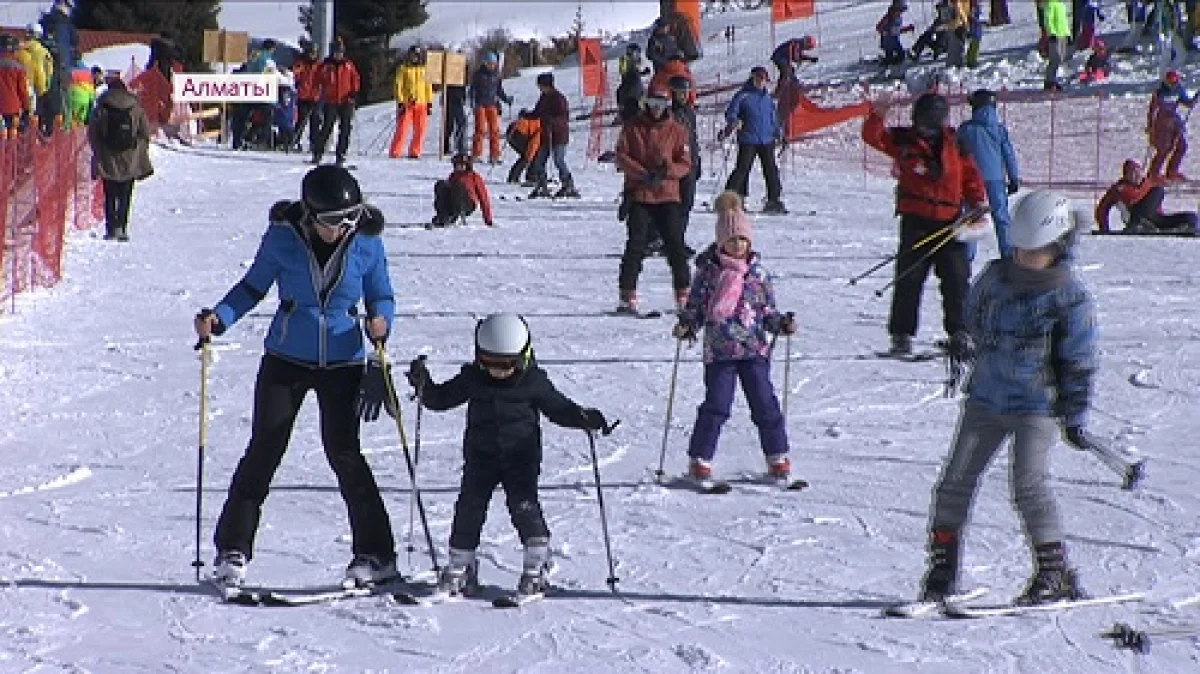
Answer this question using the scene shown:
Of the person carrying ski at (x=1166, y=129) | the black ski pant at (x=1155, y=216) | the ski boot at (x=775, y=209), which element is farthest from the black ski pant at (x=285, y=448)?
the person carrying ski at (x=1166, y=129)

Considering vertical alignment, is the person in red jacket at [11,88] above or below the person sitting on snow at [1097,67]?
below

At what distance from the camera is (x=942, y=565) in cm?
665

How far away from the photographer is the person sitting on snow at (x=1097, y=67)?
30.3 m

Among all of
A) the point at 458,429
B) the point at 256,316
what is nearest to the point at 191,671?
the point at 458,429

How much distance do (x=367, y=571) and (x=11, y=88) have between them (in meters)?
15.4

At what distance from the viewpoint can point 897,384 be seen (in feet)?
38.0

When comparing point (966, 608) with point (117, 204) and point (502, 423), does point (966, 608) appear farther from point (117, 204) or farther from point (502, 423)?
point (117, 204)

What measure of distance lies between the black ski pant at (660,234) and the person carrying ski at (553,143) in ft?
30.1

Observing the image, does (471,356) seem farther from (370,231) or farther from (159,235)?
(159,235)

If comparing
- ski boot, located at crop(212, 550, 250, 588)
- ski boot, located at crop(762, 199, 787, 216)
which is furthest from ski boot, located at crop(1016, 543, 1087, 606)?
ski boot, located at crop(762, 199, 787, 216)

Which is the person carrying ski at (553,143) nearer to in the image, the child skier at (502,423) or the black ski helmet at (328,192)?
the child skier at (502,423)

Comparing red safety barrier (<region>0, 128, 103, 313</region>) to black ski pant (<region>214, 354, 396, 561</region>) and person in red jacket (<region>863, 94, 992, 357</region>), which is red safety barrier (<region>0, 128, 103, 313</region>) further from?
black ski pant (<region>214, 354, 396, 561</region>)

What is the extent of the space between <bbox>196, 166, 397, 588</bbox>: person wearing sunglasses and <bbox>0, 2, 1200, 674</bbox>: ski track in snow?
394 millimetres

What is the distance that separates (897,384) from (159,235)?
30.3 feet
